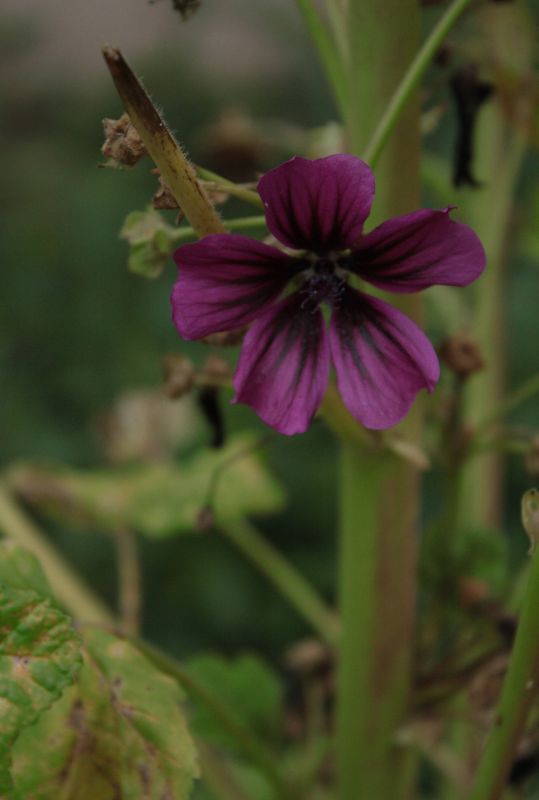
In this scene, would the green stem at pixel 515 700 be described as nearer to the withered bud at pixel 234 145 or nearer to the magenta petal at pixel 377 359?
the magenta petal at pixel 377 359

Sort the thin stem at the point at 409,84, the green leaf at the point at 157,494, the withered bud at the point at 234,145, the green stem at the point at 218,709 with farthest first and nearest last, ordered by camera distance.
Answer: the withered bud at the point at 234,145 → the green leaf at the point at 157,494 → the green stem at the point at 218,709 → the thin stem at the point at 409,84

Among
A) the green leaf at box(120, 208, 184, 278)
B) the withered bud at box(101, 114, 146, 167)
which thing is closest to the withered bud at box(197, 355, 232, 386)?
the green leaf at box(120, 208, 184, 278)

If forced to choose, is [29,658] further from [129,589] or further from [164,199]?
[129,589]

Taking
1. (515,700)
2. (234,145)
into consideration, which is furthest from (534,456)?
(234,145)

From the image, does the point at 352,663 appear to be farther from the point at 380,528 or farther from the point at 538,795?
the point at 538,795

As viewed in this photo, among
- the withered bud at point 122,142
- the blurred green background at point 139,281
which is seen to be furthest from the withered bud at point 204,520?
the blurred green background at point 139,281

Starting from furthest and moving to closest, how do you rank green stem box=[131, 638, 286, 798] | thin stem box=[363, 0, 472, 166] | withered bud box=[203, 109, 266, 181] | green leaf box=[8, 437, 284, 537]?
withered bud box=[203, 109, 266, 181] < green leaf box=[8, 437, 284, 537] < green stem box=[131, 638, 286, 798] < thin stem box=[363, 0, 472, 166]

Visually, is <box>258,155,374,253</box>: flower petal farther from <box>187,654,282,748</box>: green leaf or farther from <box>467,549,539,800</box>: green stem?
<box>187,654,282,748</box>: green leaf
